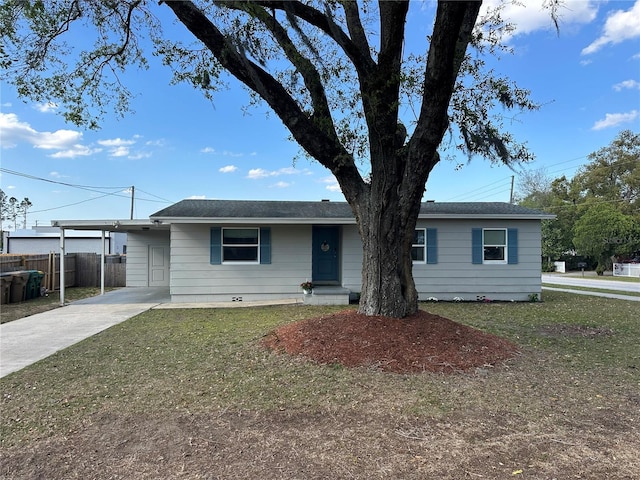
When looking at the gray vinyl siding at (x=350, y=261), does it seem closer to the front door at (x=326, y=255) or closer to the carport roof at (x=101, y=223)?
the front door at (x=326, y=255)

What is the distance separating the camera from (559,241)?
3441cm

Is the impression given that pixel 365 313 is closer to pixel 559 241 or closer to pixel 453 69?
pixel 453 69

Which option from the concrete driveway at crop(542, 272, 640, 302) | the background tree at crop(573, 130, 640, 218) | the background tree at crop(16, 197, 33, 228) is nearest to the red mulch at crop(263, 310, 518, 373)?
the concrete driveway at crop(542, 272, 640, 302)

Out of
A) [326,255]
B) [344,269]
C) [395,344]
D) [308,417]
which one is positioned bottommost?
[308,417]

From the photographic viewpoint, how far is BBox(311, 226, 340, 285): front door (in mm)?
12367

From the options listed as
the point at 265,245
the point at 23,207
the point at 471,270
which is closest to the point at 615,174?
the point at 471,270

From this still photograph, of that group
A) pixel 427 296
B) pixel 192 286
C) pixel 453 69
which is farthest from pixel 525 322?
pixel 192 286

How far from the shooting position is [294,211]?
11.9 m

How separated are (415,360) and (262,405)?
204cm

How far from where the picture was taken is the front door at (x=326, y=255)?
12367mm

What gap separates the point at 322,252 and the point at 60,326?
7.14 m

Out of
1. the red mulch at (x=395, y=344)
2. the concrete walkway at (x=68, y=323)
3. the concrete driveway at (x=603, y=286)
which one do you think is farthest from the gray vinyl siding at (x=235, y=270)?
the concrete driveway at (x=603, y=286)

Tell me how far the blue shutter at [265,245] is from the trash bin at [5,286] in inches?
286

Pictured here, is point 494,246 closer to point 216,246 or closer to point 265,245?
point 265,245
